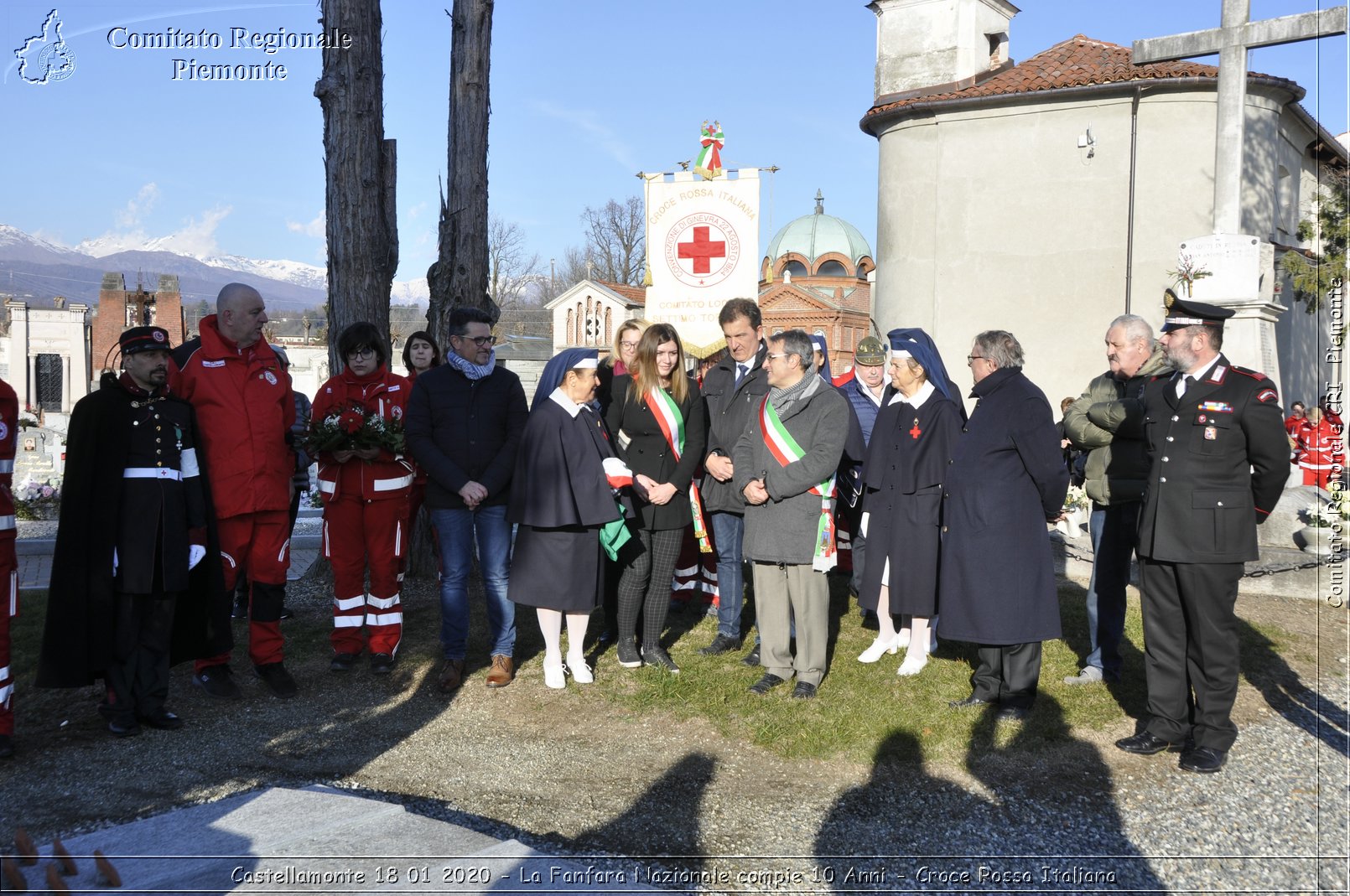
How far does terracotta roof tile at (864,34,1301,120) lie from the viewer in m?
21.5

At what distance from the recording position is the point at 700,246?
1066cm

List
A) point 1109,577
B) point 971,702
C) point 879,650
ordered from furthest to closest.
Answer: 1. point 879,650
2. point 1109,577
3. point 971,702

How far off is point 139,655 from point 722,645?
356 centimetres

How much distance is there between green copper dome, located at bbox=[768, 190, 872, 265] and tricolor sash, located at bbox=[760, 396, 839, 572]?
4974cm

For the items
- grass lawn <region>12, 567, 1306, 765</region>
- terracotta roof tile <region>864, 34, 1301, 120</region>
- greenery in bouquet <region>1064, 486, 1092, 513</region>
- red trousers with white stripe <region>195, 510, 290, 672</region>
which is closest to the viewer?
grass lawn <region>12, 567, 1306, 765</region>

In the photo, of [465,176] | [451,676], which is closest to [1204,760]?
[451,676]

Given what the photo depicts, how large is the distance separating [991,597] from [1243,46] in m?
8.51

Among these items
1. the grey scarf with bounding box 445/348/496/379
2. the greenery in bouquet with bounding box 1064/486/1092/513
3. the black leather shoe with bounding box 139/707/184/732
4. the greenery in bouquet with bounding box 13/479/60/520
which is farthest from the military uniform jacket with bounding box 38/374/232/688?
the greenery in bouquet with bounding box 13/479/60/520

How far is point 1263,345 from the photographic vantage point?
980 cm

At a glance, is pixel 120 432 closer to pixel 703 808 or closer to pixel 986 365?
pixel 703 808

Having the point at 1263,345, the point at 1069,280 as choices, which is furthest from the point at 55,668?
the point at 1069,280

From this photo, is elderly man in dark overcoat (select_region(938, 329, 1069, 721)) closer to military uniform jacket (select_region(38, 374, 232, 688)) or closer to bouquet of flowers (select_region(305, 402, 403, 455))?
bouquet of flowers (select_region(305, 402, 403, 455))

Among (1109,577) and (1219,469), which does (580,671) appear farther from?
(1219,469)

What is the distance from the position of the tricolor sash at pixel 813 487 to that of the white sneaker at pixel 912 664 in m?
1.04
